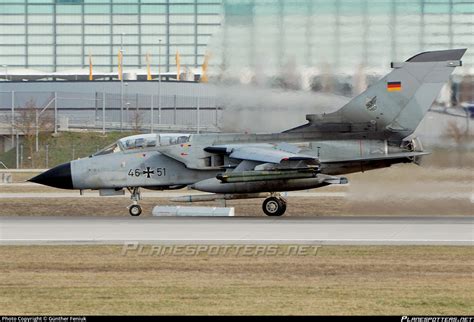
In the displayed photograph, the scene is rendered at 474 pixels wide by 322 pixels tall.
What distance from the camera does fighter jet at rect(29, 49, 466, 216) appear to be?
100 ft

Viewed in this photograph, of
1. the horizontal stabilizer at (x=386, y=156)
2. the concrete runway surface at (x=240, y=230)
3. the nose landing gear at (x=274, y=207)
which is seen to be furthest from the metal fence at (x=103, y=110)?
the concrete runway surface at (x=240, y=230)

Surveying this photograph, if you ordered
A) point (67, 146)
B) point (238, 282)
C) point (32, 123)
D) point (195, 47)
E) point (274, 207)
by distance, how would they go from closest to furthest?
1. point (238, 282)
2. point (274, 207)
3. point (195, 47)
4. point (67, 146)
5. point (32, 123)

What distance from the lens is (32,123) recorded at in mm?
71750

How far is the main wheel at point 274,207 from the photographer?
3188cm

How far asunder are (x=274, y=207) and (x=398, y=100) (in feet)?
15.2

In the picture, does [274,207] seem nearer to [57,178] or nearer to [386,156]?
[386,156]

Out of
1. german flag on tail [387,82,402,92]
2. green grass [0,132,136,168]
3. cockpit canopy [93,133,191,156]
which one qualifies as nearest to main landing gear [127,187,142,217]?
cockpit canopy [93,133,191,156]

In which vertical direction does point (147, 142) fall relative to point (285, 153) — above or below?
above

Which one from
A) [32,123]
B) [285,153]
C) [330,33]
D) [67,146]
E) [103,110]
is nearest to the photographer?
[285,153]

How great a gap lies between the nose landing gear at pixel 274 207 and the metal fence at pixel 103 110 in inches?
817

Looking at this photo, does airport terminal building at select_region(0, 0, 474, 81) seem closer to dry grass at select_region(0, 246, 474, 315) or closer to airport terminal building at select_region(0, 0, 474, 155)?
airport terminal building at select_region(0, 0, 474, 155)

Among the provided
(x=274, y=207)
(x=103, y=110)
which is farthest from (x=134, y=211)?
(x=103, y=110)

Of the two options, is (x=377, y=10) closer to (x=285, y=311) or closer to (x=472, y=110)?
(x=472, y=110)

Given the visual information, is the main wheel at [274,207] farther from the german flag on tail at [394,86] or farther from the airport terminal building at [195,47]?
the german flag on tail at [394,86]
